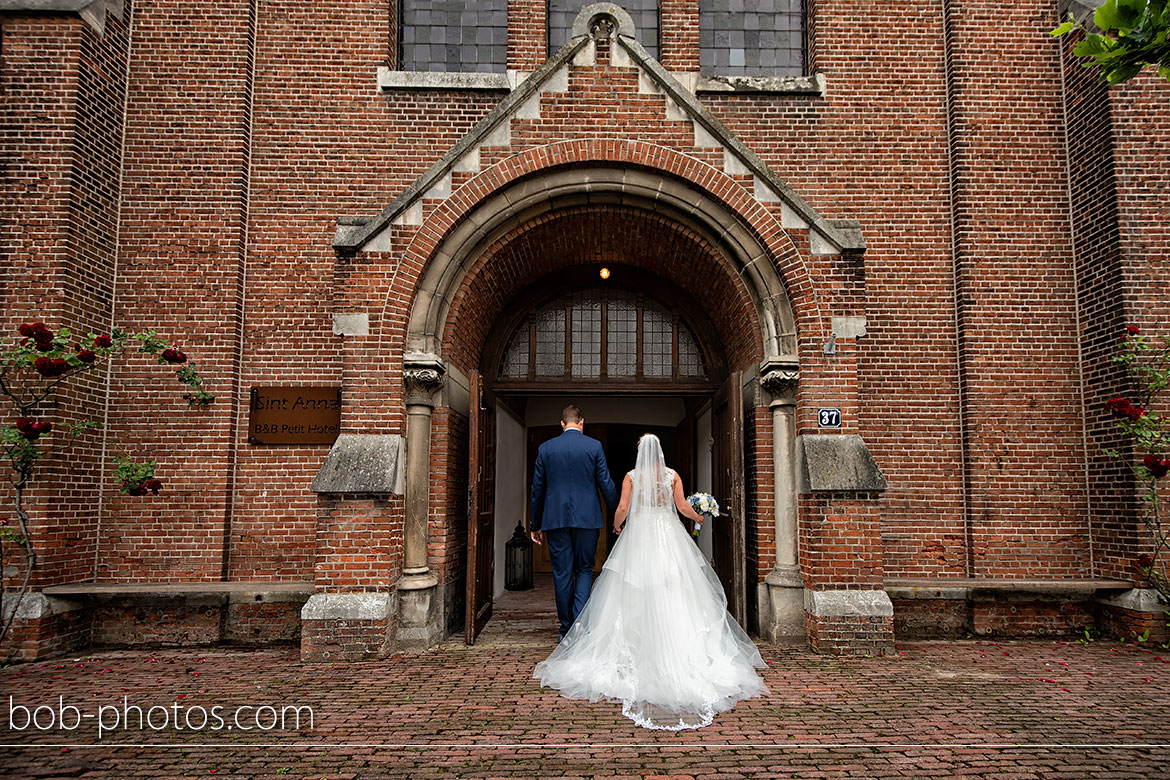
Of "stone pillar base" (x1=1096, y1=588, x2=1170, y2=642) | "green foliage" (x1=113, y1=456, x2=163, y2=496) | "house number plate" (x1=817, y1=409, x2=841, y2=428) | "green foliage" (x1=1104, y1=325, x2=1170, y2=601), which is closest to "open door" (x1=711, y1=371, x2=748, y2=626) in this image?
"house number plate" (x1=817, y1=409, x2=841, y2=428)

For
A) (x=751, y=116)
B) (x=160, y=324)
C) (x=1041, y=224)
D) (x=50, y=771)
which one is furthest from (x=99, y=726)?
(x=1041, y=224)

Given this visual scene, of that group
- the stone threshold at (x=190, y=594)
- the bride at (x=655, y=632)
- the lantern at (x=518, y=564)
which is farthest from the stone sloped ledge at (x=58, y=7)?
the lantern at (x=518, y=564)

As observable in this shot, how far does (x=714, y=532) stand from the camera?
8836mm

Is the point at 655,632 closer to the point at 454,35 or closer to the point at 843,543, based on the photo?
the point at 843,543

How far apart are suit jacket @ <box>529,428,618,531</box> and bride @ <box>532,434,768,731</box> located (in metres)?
0.44

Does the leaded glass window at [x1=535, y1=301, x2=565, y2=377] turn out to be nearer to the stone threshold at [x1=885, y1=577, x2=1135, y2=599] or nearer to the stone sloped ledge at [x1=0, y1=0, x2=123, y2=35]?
the stone threshold at [x1=885, y1=577, x2=1135, y2=599]

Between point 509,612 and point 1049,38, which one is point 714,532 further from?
point 1049,38

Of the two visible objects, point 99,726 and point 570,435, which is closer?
point 99,726

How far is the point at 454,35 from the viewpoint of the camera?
9.07 metres

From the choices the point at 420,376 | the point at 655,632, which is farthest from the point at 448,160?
the point at 655,632

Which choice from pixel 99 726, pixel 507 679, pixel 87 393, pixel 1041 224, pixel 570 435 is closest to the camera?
pixel 99 726

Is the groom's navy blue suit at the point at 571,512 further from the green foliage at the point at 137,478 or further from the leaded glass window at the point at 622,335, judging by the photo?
the green foliage at the point at 137,478

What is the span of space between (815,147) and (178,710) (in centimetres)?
838

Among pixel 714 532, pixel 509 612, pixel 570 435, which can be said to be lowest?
pixel 509 612
